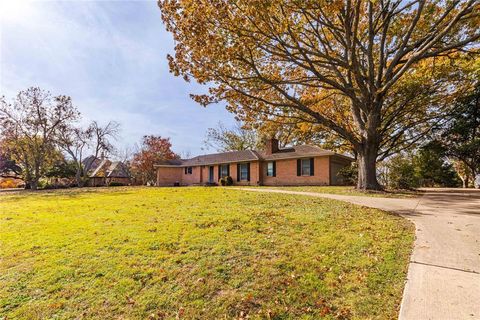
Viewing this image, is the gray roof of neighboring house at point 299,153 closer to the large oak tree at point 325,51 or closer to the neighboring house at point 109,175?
the large oak tree at point 325,51

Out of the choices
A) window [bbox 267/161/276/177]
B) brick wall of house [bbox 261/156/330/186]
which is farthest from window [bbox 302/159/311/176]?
window [bbox 267/161/276/177]

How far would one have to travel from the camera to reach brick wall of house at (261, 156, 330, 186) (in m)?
20.9

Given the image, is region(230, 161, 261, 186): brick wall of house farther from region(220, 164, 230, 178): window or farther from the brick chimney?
the brick chimney

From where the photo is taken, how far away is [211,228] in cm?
592

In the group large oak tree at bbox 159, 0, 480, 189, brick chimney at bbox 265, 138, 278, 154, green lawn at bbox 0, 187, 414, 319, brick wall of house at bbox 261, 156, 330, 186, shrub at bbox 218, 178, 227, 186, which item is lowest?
green lawn at bbox 0, 187, 414, 319

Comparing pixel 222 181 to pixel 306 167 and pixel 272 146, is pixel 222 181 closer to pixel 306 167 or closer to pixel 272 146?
pixel 272 146

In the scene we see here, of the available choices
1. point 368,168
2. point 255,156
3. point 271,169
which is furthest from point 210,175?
point 368,168

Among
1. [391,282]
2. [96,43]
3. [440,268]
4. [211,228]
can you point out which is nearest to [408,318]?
[391,282]

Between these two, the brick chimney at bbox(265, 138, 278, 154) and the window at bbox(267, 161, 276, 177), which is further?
the brick chimney at bbox(265, 138, 278, 154)

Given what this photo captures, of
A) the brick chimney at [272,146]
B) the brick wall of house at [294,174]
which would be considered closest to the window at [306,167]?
the brick wall of house at [294,174]

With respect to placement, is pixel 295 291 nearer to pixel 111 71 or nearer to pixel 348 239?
pixel 348 239

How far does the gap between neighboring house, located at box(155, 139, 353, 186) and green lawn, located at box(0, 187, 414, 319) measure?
15142 mm

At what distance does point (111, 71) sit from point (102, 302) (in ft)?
38.6

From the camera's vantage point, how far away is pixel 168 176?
33.1m
